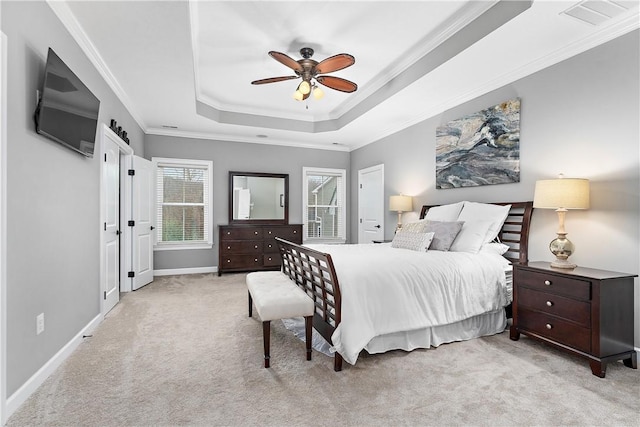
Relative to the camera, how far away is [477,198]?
13.1 ft

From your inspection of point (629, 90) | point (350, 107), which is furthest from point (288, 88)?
point (629, 90)

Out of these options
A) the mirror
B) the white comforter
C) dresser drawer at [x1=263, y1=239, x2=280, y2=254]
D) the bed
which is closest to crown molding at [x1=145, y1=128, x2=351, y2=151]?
the mirror

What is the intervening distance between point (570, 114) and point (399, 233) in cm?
192

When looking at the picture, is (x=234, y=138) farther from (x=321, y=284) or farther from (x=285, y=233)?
(x=321, y=284)

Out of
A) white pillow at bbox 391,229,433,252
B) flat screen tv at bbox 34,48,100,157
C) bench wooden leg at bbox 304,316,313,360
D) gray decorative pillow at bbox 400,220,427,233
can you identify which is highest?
flat screen tv at bbox 34,48,100,157

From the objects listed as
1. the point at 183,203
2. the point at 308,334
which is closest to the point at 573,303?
the point at 308,334

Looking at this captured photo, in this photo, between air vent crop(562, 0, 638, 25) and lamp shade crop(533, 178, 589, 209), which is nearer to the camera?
air vent crop(562, 0, 638, 25)

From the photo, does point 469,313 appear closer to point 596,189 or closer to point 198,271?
point 596,189

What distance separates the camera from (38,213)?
7.06 feet

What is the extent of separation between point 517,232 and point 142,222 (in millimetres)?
4912

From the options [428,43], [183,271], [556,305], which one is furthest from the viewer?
[183,271]

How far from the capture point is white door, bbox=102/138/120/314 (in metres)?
3.61

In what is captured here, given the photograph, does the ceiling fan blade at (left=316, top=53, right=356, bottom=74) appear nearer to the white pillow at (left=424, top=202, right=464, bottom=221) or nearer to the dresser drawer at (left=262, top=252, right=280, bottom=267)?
the white pillow at (left=424, top=202, right=464, bottom=221)

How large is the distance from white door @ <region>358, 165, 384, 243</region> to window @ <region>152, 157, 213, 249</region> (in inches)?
113
